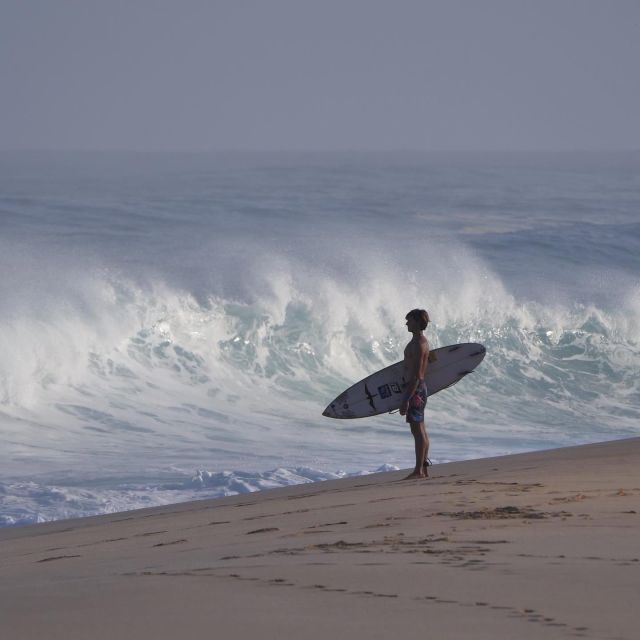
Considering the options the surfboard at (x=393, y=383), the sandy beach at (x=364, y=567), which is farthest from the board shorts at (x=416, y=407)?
the surfboard at (x=393, y=383)

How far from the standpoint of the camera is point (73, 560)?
210 inches

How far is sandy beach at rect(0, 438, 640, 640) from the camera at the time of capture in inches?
130

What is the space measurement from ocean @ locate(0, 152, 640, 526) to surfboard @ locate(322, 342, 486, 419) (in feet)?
3.69

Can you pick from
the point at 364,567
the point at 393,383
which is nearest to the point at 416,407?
the point at 393,383

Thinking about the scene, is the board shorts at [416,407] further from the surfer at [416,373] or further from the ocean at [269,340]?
the ocean at [269,340]

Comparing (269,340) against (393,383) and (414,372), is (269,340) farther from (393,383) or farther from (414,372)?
(414,372)

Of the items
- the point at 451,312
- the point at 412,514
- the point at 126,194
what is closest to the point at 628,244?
the point at 451,312

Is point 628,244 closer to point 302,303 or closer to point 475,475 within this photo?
point 302,303

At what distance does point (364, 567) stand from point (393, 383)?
192 inches

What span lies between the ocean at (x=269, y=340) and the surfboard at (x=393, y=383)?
3.69 ft

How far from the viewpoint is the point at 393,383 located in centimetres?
902

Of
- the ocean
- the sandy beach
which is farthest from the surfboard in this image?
the sandy beach

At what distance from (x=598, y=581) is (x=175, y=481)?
6.94m

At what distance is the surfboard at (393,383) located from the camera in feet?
29.6
